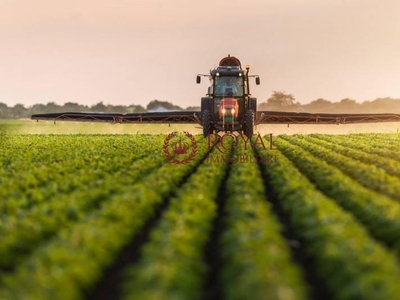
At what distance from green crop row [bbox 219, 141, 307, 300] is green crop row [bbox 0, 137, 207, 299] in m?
1.56

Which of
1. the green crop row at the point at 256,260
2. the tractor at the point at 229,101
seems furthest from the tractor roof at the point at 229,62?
the green crop row at the point at 256,260

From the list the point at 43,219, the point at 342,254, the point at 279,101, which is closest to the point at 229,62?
the point at 43,219

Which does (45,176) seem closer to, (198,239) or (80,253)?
(198,239)

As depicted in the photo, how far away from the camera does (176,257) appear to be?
666cm

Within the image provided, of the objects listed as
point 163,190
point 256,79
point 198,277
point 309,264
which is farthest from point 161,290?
point 256,79

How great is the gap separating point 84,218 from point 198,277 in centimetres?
288

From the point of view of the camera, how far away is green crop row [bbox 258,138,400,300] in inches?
235

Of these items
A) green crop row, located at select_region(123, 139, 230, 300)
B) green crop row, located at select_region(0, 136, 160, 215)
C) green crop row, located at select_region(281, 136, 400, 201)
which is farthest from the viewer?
green crop row, located at select_region(281, 136, 400, 201)

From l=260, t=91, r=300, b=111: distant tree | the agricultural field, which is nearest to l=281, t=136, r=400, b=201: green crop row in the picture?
the agricultural field

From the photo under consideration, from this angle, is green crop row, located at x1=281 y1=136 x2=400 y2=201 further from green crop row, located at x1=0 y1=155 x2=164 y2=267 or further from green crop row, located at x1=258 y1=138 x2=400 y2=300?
green crop row, located at x1=0 y1=155 x2=164 y2=267

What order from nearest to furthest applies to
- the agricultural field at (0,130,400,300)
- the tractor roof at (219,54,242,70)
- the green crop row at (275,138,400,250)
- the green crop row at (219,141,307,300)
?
1. the green crop row at (219,141,307,300)
2. the agricultural field at (0,130,400,300)
3. the green crop row at (275,138,400,250)
4. the tractor roof at (219,54,242,70)

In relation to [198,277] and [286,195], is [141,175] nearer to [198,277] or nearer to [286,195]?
[286,195]

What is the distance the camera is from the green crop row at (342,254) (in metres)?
5.97

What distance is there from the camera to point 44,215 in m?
8.86
